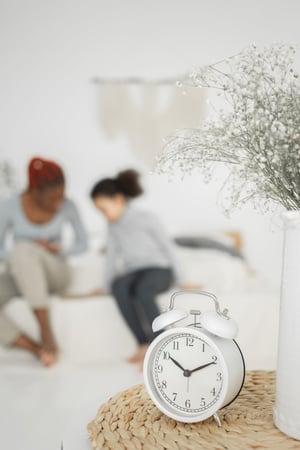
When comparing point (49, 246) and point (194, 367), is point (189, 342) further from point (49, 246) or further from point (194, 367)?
point (49, 246)

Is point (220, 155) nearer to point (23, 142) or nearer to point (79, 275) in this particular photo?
point (79, 275)

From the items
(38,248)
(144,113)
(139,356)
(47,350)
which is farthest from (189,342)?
(144,113)

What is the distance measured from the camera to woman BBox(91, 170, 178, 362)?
7.61ft

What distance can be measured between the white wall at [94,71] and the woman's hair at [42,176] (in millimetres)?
758

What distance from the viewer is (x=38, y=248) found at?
2.44 m

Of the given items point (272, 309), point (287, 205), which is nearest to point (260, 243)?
point (272, 309)

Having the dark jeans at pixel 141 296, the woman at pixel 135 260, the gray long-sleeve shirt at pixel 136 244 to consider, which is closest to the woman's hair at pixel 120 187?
the woman at pixel 135 260

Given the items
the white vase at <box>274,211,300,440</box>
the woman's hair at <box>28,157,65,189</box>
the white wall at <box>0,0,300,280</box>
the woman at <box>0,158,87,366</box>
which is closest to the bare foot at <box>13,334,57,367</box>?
the woman at <box>0,158,87,366</box>

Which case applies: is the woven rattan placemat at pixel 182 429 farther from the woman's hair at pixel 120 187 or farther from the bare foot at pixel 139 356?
the woman's hair at pixel 120 187

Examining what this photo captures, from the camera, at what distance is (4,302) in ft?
7.79

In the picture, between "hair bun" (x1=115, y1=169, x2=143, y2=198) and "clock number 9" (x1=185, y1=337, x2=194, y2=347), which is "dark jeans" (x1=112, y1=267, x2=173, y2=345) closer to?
"hair bun" (x1=115, y1=169, x2=143, y2=198)

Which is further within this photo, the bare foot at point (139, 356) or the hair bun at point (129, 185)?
the hair bun at point (129, 185)

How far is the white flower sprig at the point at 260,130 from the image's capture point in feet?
3.18

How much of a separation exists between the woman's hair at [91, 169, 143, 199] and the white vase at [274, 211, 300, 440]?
1.63 metres
